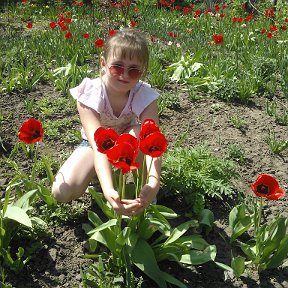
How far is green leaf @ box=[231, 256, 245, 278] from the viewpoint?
230 cm

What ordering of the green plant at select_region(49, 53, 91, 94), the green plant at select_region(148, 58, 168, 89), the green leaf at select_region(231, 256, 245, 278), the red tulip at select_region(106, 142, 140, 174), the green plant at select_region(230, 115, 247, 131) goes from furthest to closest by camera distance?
the green plant at select_region(148, 58, 168, 89), the green plant at select_region(49, 53, 91, 94), the green plant at select_region(230, 115, 247, 131), the green leaf at select_region(231, 256, 245, 278), the red tulip at select_region(106, 142, 140, 174)

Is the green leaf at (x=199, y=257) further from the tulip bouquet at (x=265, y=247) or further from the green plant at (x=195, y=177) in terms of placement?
the green plant at (x=195, y=177)

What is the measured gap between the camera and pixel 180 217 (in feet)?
9.54

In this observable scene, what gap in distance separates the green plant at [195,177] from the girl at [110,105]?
0.39 metres

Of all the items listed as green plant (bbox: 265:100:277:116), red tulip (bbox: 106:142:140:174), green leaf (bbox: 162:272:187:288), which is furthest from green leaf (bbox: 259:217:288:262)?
green plant (bbox: 265:100:277:116)

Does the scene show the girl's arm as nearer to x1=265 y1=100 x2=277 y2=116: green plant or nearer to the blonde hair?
the blonde hair

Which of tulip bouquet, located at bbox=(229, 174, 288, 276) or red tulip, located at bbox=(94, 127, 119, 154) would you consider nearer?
red tulip, located at bbox=(94, 127, 119, 154)

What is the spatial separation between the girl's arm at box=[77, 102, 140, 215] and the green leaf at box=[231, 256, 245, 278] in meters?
0.66

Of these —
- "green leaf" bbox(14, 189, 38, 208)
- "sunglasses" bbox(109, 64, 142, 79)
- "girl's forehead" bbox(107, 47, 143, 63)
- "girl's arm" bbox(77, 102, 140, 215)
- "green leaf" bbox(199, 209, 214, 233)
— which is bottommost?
"green leaf" bbox(199, 209, 214, 233)

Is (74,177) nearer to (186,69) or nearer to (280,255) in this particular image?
(280,255)

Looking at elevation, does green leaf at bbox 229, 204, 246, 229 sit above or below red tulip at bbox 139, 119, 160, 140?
below

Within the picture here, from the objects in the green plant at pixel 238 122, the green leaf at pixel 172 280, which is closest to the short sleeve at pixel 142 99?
the green leaf at pixel 172 280

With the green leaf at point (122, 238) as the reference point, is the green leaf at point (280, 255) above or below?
below

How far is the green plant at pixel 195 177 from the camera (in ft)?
9.53
